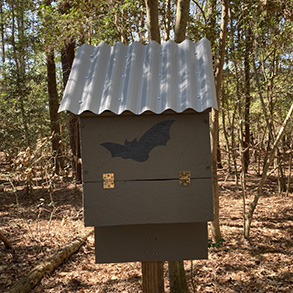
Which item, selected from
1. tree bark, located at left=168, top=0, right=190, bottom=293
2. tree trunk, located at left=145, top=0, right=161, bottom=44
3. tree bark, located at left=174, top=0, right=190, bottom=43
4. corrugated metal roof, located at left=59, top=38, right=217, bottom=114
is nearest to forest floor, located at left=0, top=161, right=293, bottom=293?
tree bark, located at left=168, top=0, right=190, bottom=293

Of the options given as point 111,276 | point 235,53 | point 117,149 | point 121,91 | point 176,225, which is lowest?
point 111,276

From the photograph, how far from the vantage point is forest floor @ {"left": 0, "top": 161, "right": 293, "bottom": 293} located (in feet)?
13.5

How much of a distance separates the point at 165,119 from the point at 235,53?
5.35m

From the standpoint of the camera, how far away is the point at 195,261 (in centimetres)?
492

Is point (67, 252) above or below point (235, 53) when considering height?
below

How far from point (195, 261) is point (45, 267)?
2.23 metres

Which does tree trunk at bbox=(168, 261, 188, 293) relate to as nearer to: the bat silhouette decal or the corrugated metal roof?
the bat silhouette decal

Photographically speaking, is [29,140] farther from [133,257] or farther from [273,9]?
[133,257]

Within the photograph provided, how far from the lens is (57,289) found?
405 centimetres

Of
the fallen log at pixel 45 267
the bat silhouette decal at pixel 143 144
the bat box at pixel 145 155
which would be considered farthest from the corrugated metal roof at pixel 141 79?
the fallen log at pixel 45 267

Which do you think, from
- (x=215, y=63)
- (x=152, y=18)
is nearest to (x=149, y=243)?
(x=152, y=18)

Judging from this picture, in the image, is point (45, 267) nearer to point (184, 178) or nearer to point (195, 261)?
point (195, 261)

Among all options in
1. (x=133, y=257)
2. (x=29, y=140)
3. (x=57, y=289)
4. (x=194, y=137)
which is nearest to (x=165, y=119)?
(x=194, y=137)

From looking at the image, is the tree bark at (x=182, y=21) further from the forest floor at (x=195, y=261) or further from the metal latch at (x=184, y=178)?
the forest floor at (x=195, y=261)
